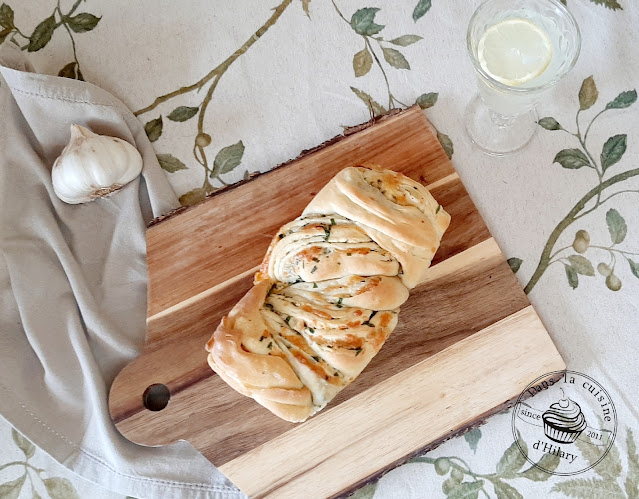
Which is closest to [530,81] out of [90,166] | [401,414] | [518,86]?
[518,86]

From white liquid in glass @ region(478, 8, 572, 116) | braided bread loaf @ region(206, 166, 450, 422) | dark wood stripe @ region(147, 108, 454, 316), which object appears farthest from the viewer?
dark wood stripe @ region(147, 108, 454, 316)

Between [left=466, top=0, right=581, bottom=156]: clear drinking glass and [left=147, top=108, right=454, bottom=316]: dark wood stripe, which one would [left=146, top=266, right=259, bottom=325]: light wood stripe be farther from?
[left=466, top=0, right=581, bottom=156]: clear drinking glass

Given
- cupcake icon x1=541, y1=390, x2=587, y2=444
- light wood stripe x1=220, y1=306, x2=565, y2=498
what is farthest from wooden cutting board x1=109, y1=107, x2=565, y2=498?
cupcake icon x1=541, y1=390, x2=587, y2=444

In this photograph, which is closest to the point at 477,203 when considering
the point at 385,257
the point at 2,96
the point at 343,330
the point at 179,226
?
the point at 385,257

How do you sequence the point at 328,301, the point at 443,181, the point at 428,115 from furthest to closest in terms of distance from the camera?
the point at 428,115
the point at 443,181
the point at 328,301

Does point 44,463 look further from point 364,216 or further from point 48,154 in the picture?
point 364,216

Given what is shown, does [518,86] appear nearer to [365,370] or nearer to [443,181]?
[443,181]

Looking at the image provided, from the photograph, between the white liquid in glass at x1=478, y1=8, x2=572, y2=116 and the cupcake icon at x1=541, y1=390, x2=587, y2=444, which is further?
the cupcake icon at x1=541, y1=390, x2=587, y2=444
